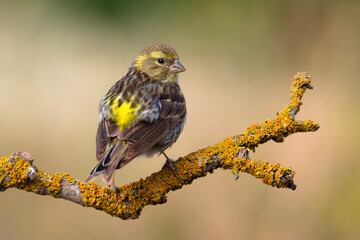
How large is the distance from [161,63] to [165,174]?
1355 mm

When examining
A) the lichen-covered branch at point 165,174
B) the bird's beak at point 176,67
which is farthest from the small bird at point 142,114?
the lichen-covered branch at point 165,174

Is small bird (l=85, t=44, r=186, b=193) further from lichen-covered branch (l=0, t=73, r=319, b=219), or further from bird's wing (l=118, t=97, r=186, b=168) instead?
lichen-covered branch (l=0, t=73, r=319, b=219)

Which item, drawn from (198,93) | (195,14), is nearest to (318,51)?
(198,93)

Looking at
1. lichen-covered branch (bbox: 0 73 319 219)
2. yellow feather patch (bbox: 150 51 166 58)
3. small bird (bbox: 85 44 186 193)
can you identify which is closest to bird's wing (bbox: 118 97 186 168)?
small bird (bbox: 85 44 186 193)

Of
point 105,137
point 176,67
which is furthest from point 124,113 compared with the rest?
point 176,67

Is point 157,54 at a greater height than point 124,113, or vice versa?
point 157,54

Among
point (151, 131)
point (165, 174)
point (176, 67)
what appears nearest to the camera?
point (165, 174)

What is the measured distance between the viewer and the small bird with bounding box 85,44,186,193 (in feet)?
12.3

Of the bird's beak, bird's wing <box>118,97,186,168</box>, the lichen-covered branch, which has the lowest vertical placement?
the lichen-covered branch

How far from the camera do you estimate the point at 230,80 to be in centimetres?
775

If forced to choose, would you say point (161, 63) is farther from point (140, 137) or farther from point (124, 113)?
point (140, 137)

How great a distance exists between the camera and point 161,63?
15.5 feet

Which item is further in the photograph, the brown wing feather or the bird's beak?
the bird's beak

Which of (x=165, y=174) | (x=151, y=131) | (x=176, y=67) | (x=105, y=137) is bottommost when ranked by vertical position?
(x=165, y=174)
